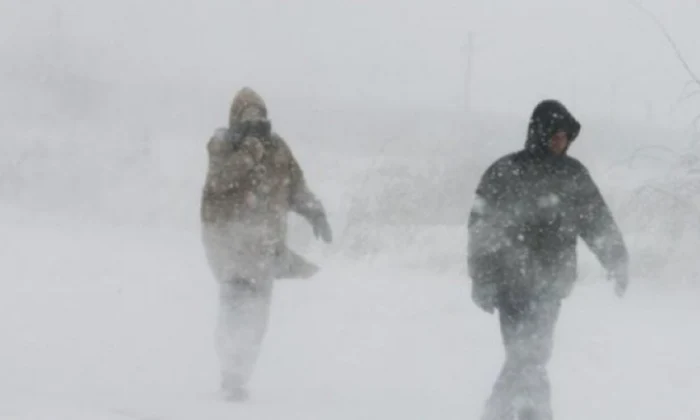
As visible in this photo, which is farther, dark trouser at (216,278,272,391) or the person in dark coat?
dark trouser at (216,278,272,391)

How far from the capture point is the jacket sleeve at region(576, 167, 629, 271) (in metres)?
5.14

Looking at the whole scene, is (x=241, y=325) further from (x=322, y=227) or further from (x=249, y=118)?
(x=249, y=118)

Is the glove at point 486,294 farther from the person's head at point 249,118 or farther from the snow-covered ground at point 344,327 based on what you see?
the person's head at point 249,118

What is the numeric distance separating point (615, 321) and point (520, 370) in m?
4.28

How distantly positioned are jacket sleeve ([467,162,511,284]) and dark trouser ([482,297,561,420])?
0.16 m

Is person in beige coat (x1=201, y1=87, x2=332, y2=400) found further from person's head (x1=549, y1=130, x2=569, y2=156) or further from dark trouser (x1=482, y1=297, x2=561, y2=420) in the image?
person's head (x1=549, y1=130, x2=569, y2=156)

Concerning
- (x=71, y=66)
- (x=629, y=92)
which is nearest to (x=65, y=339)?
(x=71, y=66)

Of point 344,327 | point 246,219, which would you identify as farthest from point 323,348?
point 246,219

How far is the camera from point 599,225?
517 centimetres

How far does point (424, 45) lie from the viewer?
7950cm

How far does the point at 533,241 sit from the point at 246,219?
67.9 inches

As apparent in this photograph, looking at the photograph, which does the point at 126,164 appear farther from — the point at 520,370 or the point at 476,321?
the point at 520,370

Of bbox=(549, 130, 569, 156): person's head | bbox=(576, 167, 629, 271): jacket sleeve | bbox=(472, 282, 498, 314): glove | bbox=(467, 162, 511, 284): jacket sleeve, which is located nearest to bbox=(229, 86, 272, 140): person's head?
bbox=(467, 162, 511, 284): jacket sleeve

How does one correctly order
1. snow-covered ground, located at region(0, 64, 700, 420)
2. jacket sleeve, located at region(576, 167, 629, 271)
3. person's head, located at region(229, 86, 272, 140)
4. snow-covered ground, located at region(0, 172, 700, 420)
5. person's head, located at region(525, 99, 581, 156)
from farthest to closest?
snow-covered ground, located at region(0, 64, 700, 420) → snow-covered ground, located at region(0, 172, 700, 420) → person's head, located at region(229, 86, 272, 140) → jacket sleeve, located at region(576, 167, 629, 271) → person's head, located at region(525, 99, 581, 156)
